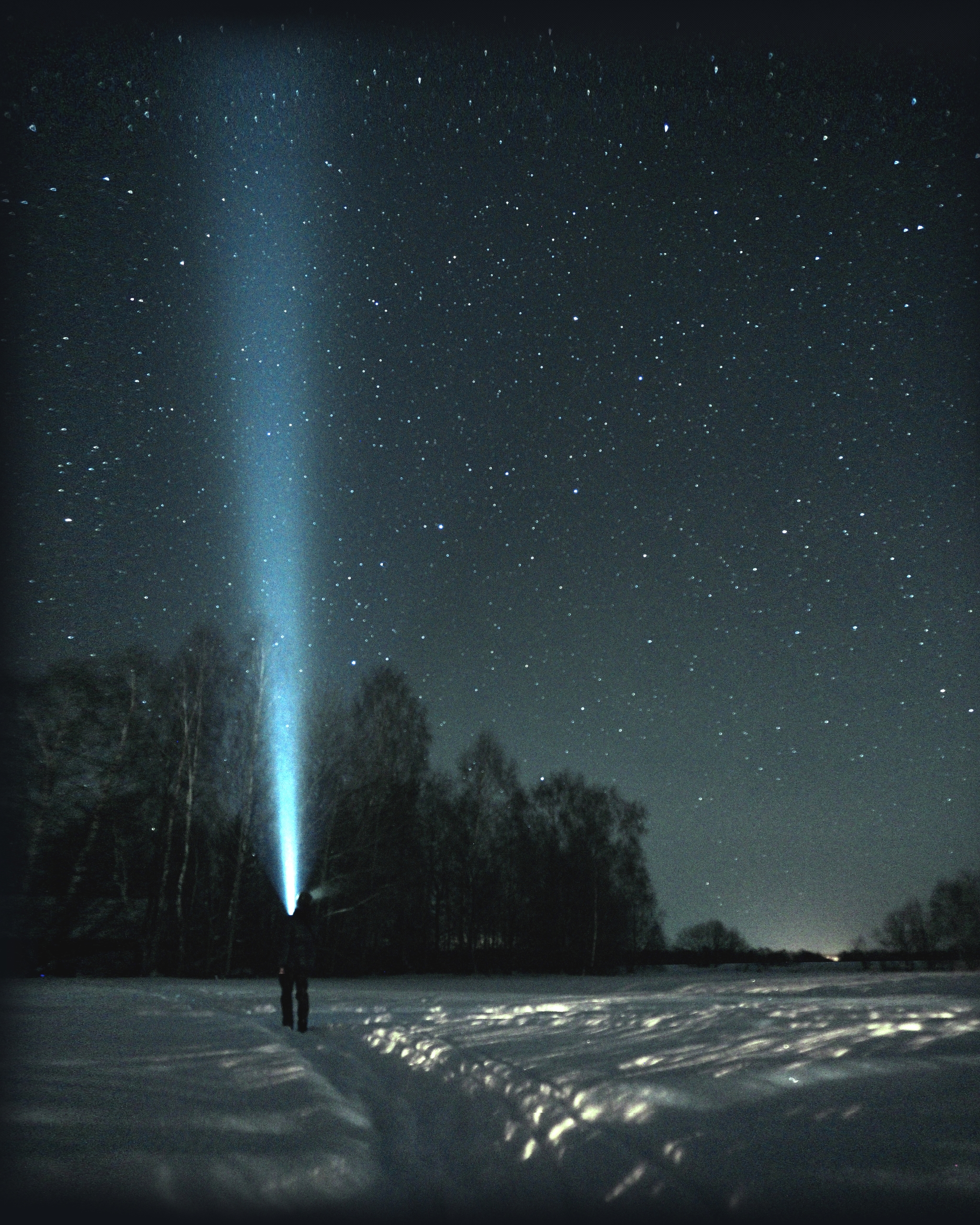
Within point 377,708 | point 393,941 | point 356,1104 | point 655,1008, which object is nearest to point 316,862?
point 377,708

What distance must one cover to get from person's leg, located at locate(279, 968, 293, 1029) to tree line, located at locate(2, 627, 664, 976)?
7.12 m

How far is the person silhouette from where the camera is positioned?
25.2ft

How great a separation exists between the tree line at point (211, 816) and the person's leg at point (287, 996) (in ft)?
23.3

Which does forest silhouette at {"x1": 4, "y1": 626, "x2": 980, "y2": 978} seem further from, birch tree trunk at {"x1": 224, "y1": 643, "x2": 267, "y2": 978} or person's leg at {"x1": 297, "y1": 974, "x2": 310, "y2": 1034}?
person's leg at {"x1": 297, "y1": 974, "x2": 310, "y2": 1034}

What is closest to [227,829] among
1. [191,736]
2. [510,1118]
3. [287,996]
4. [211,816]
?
[211,816]

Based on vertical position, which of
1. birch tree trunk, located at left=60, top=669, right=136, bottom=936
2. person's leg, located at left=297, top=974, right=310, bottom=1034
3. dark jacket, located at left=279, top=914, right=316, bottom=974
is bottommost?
person's leg, located at left=297, top=974, right=310, bottom=1034

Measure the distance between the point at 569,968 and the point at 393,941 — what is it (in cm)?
796

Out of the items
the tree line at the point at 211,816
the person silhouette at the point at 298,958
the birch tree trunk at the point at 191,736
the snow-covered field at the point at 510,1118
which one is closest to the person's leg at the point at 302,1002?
the person silhouette at the point at 298,958

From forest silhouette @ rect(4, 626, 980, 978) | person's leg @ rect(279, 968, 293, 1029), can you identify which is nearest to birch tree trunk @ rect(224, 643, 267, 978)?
forest silhouette @ rect(4, 626, 980, 978)

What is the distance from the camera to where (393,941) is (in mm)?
30891

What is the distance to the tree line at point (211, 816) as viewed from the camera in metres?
18.5

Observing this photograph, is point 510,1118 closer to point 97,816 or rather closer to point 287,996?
point 287,996

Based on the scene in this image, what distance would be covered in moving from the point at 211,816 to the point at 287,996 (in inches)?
625

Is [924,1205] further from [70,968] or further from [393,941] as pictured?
[393,941]
